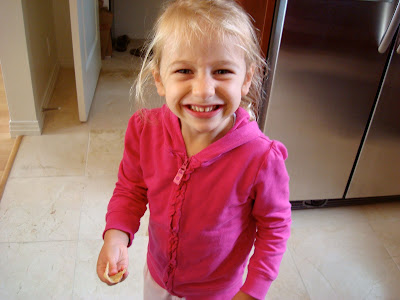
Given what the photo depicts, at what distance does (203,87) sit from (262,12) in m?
0.78

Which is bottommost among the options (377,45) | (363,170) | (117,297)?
(117,297)

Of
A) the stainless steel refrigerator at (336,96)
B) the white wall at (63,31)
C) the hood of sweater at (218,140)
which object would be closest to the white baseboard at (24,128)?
the white wall at (63,31)

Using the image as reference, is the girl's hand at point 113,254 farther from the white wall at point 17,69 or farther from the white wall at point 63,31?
the white wall at point 63,31

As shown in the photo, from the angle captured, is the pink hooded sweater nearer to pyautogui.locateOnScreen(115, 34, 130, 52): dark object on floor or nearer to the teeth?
the teeth

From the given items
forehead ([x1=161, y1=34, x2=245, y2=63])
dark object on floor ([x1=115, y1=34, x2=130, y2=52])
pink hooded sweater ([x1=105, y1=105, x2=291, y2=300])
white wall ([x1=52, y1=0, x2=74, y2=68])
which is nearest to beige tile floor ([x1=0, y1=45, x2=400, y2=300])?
pink hooded sweater ([x1=105, y1=105, x2=291, y2=300])

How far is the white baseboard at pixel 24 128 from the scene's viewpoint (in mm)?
2201

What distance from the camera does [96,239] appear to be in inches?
64.1

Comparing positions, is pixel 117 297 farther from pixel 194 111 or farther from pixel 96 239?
pixel 194 111

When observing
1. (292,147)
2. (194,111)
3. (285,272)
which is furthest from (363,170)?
(194,111)

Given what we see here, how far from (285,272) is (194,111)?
105cm

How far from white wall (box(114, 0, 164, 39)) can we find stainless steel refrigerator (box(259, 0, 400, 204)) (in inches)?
88.2

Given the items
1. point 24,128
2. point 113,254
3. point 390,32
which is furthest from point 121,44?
point 113,254

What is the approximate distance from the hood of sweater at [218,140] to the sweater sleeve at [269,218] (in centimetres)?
6

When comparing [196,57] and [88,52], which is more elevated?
[196,57]
